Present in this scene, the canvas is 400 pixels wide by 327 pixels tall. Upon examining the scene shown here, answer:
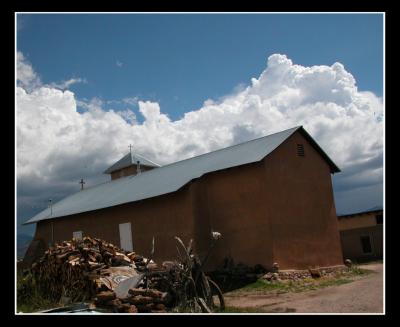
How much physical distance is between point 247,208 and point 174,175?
5001mm

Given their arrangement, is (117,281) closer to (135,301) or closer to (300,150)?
(135,301)

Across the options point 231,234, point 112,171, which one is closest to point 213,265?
point 231,234

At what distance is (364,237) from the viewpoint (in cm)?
2941

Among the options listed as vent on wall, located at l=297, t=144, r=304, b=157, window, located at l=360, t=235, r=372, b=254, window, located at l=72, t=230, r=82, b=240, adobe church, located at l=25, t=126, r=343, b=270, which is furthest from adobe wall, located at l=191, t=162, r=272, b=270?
window, located at l=360, t=235, r=372, b=254

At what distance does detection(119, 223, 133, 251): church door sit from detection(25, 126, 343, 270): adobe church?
5cm

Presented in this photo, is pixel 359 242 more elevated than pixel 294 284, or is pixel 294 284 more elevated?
pixel 359 242

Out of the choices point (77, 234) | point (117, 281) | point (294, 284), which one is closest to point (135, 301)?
point (117, 281)

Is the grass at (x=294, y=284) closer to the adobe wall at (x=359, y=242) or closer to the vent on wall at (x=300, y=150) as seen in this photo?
the vent on wall at (x=300, y=150)

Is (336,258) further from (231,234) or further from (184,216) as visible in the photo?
(184,216)

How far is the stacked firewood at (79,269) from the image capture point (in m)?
12.9

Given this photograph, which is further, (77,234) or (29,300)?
(77,234)

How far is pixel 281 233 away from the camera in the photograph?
18141mm
